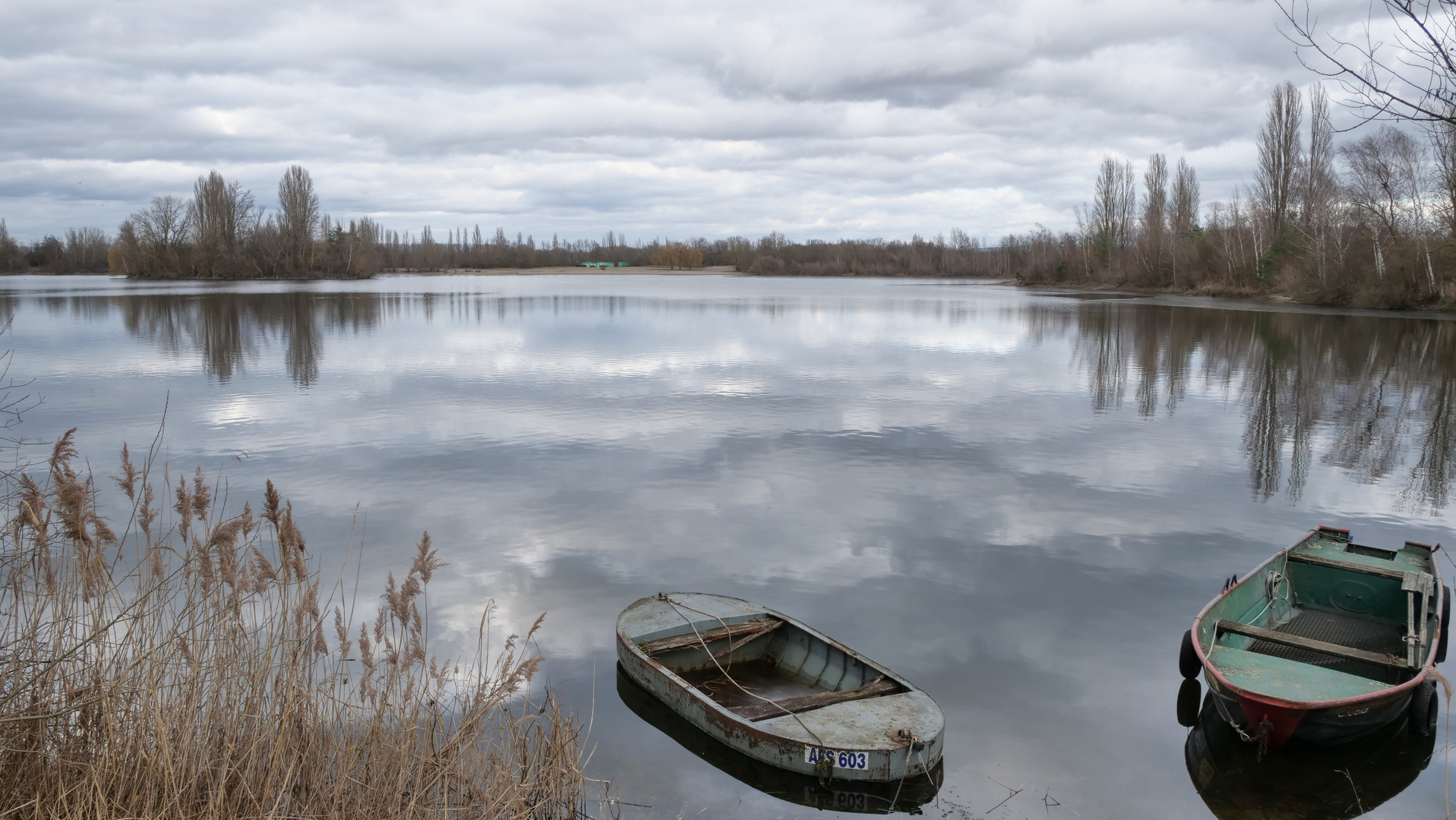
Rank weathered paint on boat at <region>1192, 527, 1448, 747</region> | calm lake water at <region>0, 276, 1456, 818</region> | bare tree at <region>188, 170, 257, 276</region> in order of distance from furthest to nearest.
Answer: bare tree at <region>188, 170, 257, 276</region> < calm lake water at <region>0, 276, 1456, 818</region> < weathered paint on boat at <region>1192, 527, 1448, 747</region>

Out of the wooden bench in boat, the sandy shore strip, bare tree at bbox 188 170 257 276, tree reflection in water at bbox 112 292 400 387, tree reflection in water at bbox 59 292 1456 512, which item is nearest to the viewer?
the wooden bench in boat

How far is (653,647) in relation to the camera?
7.17 meters

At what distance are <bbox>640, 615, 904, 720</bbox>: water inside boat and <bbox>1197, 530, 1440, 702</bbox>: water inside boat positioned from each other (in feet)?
8.54

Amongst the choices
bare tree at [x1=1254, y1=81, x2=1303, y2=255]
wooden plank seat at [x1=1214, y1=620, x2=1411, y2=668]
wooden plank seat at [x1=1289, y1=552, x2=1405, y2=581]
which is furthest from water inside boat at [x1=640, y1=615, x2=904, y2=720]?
bare tree at [x1=1254, y1=81, x2=1303, y2=255]

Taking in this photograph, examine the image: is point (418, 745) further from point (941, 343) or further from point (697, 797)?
point (941, 343)

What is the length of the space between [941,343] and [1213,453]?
16.2 m

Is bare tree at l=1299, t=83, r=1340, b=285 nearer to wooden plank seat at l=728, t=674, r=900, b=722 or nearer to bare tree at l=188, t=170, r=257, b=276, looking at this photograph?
wooden plank seat at l=728, t=674, r=900, b=722

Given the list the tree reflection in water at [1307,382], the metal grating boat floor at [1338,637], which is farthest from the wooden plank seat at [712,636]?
the tree reflection in water at [1307,382]

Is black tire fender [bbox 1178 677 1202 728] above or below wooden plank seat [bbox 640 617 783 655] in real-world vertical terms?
below

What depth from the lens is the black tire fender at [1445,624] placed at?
24.9ft

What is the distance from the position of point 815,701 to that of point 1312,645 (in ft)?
12.1

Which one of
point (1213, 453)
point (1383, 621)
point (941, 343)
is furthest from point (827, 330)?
point (1383, 621)

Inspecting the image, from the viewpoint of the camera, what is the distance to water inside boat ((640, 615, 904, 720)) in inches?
272

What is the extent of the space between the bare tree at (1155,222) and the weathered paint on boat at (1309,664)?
67527 millimetres
